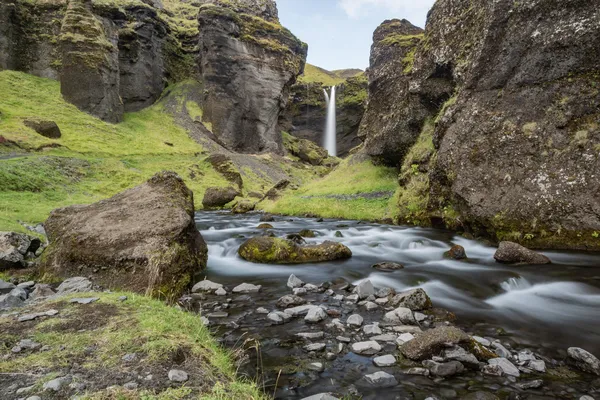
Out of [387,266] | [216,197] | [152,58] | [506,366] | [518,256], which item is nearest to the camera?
[506,366]

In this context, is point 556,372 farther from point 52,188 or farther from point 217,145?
point 217,145

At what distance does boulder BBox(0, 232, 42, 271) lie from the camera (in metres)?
9.27

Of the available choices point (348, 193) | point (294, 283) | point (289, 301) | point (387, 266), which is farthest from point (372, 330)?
point (348, 193)

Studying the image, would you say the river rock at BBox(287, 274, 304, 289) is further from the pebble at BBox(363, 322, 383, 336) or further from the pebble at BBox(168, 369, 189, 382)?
the pebble at BBox(168, 369, 189, 382)

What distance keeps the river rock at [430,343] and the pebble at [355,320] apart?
3.95 ft

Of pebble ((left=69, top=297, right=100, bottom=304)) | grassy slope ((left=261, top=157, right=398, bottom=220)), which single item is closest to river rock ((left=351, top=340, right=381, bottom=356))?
pebble ((left=69, top=297, right=100, bottom=304))

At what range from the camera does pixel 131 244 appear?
8672 mm

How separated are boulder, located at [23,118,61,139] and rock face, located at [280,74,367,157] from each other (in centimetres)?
7596

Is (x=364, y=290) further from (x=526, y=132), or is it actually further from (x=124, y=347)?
(x=526, y=132)

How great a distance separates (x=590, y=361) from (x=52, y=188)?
3160 centimetres

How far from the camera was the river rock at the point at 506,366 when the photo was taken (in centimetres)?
482

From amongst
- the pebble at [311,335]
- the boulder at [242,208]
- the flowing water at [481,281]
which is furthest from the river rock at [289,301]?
the boulder at [242,208]

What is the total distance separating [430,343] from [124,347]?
4435 millimetres

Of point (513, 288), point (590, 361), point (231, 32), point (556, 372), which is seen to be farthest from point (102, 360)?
point (231, 32)
